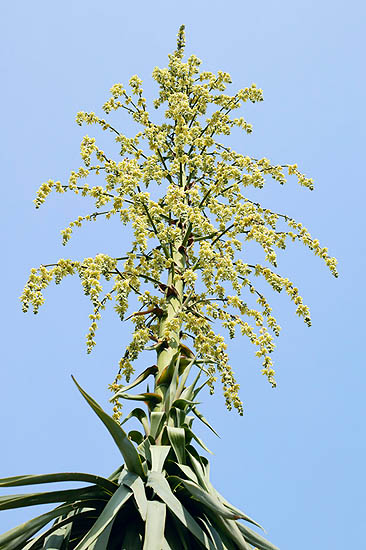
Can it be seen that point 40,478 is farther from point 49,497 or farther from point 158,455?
point 158,455

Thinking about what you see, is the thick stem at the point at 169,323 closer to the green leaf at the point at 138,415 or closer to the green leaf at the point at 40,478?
the green leaf at the point at 138,415

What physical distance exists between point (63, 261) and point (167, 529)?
73.8 inches

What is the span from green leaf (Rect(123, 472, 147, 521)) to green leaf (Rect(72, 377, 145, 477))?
48mm

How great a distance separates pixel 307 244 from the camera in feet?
14.8

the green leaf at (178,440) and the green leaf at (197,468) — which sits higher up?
the green leaf at (178,440)

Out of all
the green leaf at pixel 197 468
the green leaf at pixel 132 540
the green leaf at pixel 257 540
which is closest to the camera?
the green leaf at pixel 132 540

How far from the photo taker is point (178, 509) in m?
2.64

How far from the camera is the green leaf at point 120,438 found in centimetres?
253

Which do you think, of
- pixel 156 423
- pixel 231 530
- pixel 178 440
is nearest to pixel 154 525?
pixel 231 530

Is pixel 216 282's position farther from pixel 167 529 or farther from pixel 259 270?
pixel 167 529

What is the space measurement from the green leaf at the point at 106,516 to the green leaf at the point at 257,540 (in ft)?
2.13

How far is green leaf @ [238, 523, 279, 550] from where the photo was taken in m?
2.81

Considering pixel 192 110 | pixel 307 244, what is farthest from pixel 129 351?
pixel 192 110

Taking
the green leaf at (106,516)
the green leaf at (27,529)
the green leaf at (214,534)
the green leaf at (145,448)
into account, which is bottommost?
the green leaf at (214,534)
